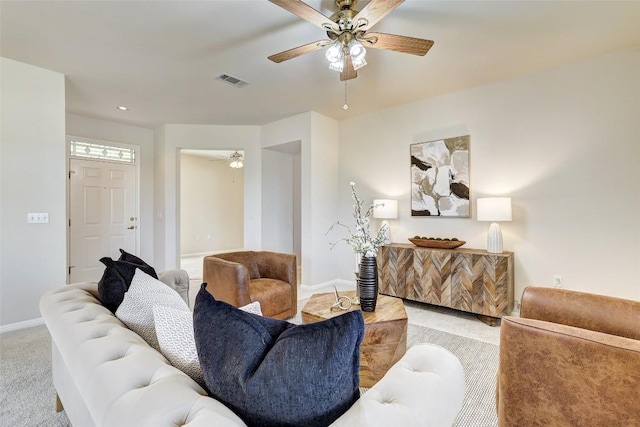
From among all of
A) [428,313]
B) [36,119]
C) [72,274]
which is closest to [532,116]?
[428,313]

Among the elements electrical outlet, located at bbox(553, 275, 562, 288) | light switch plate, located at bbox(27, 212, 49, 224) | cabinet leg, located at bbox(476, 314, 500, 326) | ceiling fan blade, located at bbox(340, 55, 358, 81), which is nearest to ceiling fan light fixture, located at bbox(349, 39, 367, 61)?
ceiling fan blade, located at bbox(340, 55, 358, 81)

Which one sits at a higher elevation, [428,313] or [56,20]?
[56,20]

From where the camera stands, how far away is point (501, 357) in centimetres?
122

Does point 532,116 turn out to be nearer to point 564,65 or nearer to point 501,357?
point 564,65

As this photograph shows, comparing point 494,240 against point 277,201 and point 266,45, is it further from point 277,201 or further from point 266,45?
point 277,201

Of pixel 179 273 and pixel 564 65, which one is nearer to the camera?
pixel 179 273

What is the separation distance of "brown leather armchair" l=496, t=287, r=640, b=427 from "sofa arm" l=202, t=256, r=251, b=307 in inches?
78.2

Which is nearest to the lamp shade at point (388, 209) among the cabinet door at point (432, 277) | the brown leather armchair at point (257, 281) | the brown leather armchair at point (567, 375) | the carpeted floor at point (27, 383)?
the cabinet door at point (432, 277)

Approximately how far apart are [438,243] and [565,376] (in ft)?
7.97

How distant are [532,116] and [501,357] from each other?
296cm

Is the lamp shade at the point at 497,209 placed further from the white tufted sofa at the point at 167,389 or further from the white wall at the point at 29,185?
the white wall at the point at 29,185

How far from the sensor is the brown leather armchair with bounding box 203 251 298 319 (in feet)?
8.71

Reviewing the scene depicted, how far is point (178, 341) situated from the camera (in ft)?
2.88

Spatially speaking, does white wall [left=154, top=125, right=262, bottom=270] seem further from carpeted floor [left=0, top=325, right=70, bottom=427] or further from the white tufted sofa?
the white tufted sofa
